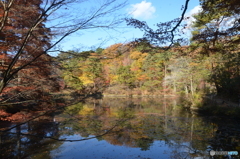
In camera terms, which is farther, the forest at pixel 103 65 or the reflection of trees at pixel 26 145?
the reflection of trees at pixel 26 145

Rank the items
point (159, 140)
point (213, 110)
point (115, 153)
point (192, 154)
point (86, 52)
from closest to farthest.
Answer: point (86, 52)
point (192, 154)
point (115, 153)
point (159, 140)
point (213, 110)

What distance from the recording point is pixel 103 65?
4.66 metres

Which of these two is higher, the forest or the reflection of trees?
the forest

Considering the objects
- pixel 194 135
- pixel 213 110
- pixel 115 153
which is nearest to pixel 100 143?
pixel 115 153

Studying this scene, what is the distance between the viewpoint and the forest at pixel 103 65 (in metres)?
2.72

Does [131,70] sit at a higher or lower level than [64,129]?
higher

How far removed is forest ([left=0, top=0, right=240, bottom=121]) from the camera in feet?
8.92

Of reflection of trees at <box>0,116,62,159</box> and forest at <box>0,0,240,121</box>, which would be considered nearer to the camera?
forest at <box>0,0,240,121</box>

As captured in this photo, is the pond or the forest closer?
the forest

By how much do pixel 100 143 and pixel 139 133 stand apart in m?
1.75

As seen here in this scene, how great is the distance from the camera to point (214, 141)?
5918mm

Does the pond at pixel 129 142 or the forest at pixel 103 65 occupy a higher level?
the forest at pixel 103 65

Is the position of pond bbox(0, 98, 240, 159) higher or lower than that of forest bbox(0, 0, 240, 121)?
lower

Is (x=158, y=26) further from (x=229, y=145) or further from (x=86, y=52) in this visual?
(x=229, y=145)
